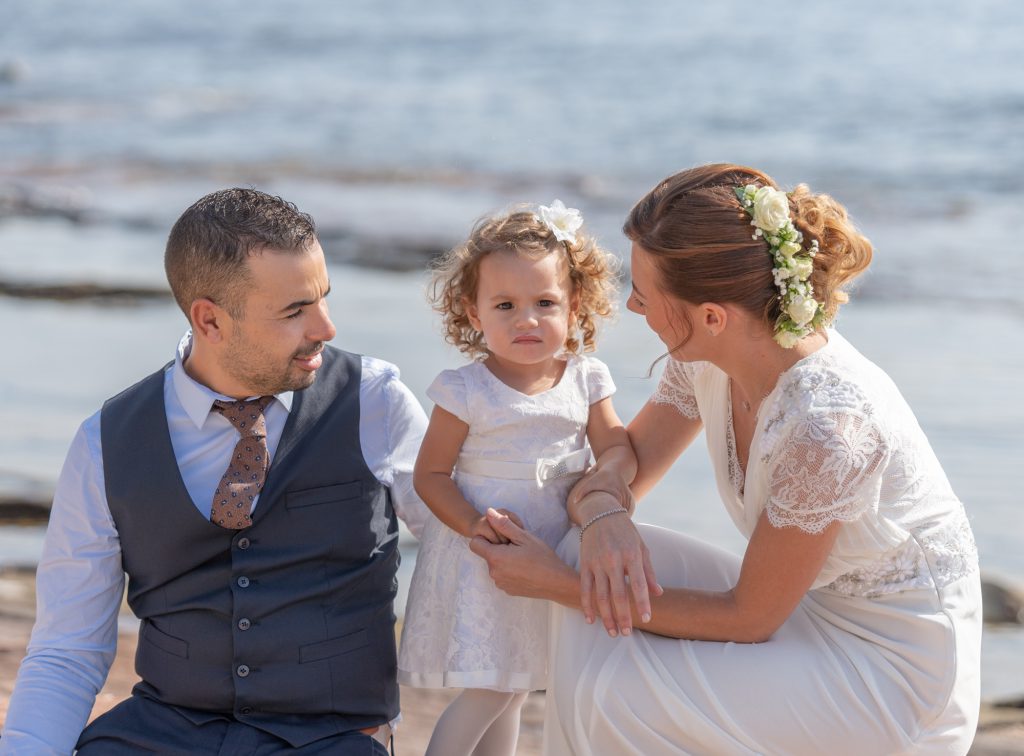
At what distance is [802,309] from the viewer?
2.81 m

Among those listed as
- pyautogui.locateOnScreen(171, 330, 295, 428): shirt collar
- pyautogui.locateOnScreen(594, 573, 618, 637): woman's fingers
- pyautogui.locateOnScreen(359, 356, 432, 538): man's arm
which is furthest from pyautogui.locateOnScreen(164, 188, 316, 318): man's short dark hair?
pyautogui.locateOnScreen(594, 573, 618, 637): woman's fingers

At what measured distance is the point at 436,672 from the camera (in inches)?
123

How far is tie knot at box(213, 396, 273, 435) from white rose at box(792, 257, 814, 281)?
44.4 inches

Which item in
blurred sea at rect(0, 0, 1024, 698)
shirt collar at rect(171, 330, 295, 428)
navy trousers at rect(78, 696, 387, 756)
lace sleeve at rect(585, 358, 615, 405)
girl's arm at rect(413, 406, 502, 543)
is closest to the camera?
navy trousers at rect(78, 696, 387, 756)

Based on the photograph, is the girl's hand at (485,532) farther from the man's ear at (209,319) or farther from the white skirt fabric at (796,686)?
the man's ear at (209,319)

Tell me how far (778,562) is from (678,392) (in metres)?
0.73

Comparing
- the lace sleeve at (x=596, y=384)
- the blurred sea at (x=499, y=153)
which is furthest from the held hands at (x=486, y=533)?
the blurred sea at (x=499, y=153)

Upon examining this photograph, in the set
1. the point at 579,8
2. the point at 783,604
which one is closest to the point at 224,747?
the point at 783,604

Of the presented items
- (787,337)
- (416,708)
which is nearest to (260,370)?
(787,337)

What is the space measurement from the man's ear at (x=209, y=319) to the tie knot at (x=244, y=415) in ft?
0.44

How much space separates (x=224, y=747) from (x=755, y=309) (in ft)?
4.55

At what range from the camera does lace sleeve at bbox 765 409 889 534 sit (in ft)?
8.93

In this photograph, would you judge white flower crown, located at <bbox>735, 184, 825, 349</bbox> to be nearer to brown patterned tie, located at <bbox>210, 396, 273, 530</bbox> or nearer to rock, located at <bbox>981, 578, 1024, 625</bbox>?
brown patterned tie, located at <bbox>210, 396, 273, 530</bbox>

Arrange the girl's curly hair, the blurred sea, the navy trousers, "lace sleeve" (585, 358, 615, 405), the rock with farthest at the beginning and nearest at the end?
the blurred sea < the rock < "lace sleeve" (585, 358, 615, 405) < the girl's curly hair < the navy trousers
